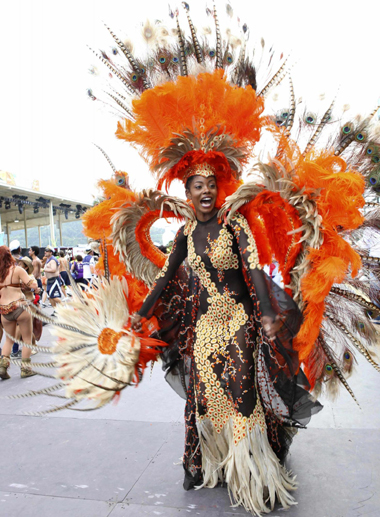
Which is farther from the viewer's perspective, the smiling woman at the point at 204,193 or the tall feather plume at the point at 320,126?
the tall feather plume at the point at 320,126

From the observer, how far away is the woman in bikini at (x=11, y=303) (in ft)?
17.5

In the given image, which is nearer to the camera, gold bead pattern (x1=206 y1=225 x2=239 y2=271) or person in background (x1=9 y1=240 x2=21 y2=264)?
gold bead pattern (x1=206 y1=225 x2=239 y2=271)

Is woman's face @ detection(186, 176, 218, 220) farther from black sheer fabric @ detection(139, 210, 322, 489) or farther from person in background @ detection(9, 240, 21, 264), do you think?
person in background @ detection(9, 240, 21, 264)

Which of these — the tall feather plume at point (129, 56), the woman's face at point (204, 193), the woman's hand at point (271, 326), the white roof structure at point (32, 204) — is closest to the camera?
the woman's hand at point (271, 326)

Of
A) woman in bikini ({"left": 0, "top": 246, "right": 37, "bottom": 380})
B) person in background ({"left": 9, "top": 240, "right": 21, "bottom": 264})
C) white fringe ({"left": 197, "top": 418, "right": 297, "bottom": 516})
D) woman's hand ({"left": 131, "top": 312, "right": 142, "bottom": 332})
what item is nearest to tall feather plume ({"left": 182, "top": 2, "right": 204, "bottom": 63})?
woman's hand ({"left": 131, "top": 312, "right": 142, "bottom": 332})

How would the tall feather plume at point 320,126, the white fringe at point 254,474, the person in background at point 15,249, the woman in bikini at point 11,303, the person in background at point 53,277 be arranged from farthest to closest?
the person in background at point 53,277, the person in background at point 15,249, the woman in bikini at point 11,303, the tall feather plume at point 320,126, the white fringe at point 254,474

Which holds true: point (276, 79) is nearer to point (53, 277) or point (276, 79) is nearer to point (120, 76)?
point (120, 76)

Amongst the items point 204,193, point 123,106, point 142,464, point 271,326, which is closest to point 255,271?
point 271,326

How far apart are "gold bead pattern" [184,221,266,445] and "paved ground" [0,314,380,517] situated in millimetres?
507

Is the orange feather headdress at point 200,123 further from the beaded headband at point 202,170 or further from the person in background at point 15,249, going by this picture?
the person in background at point 15,249

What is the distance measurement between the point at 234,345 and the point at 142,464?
4.19ft

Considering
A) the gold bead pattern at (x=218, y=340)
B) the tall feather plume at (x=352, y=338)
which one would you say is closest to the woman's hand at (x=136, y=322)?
the gold bead pattern at (x=218, y=340)

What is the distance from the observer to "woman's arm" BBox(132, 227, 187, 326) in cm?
269

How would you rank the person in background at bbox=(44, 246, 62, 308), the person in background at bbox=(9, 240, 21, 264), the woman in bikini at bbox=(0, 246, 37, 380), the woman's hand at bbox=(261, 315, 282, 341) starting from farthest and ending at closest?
the person in background at bbox=(44, 246, 62, 308), the person in background at bbox=(9, 240, 21, 264), the woman in bikini at bbox=(0, 246, 37, 380), the woman's hand at bbox=(261, 315, 282, 341)
